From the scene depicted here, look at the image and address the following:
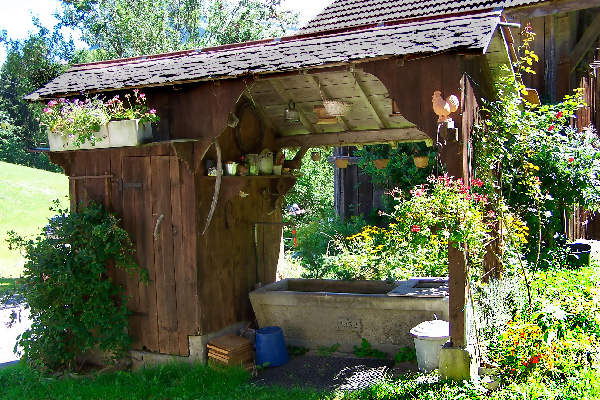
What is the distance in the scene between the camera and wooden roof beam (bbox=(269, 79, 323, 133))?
6.61 metres

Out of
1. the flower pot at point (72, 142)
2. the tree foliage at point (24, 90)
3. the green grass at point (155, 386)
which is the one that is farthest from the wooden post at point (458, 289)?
the tree foliage at point (24, 90)

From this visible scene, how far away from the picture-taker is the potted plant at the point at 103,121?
19.8ft

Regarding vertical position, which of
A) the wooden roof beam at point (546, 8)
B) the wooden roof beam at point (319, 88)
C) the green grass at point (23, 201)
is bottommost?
the green grass at point (23, 201)

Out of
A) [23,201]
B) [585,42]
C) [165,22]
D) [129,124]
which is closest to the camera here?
[129,124]

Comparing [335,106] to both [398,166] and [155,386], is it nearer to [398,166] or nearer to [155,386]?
[155,386]

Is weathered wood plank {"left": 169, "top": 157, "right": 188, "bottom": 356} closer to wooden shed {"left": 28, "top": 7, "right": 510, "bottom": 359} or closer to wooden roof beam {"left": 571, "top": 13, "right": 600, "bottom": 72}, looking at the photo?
wooden shed {"left": 28, "top": 7, "right": 510, "bottom": 359}

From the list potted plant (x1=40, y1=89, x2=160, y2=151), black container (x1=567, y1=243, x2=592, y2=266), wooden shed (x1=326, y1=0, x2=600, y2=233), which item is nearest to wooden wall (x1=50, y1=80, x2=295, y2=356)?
potted plant (x1=40, y1=89, x2=160, y2=151)

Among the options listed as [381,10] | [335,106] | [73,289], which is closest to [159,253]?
[73,289]

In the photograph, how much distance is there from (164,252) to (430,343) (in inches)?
116

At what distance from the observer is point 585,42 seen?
29.7 feet

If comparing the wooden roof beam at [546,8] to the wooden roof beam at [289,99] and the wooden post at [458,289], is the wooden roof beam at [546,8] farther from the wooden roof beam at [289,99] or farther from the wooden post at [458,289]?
the wooden post at [458,289]

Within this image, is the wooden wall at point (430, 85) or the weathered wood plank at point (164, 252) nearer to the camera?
the wooden wall at point (430, 85)

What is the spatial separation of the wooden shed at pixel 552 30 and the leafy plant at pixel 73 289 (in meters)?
4.82

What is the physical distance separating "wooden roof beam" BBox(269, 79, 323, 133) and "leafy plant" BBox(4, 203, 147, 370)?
7.64 feet
